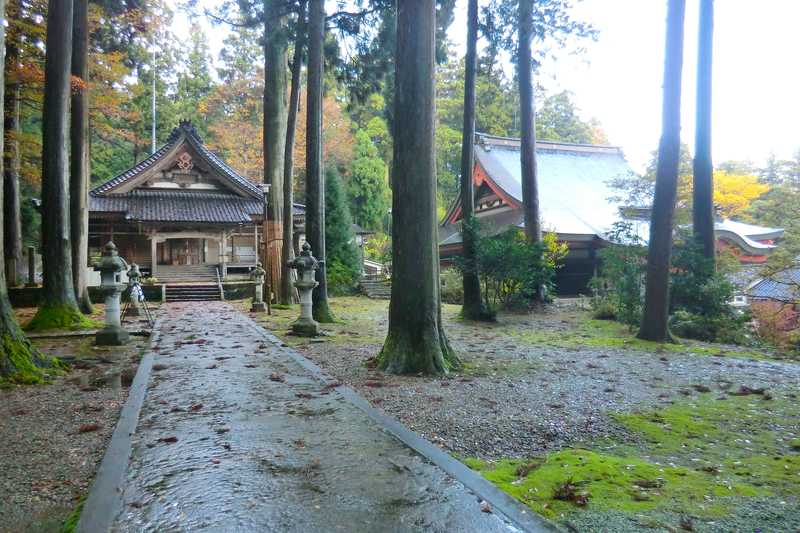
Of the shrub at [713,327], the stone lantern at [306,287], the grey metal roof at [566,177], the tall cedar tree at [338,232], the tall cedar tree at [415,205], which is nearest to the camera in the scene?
the tall cedar tree at [415,205]

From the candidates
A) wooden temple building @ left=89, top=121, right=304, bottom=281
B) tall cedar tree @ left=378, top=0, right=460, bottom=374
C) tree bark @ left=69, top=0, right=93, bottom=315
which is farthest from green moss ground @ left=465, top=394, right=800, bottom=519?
wooden temple building @ left=89, top=121, right=304, bottom=281

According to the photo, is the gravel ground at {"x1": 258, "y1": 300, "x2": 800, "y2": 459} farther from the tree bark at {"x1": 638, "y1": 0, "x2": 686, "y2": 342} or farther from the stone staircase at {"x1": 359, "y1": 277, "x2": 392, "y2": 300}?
the stone staircase at {"x1": 359, "y1": 277, "x2": 392, "y2": 300}

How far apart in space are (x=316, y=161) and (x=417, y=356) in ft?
23.3

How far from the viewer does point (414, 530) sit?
2531 millimetres

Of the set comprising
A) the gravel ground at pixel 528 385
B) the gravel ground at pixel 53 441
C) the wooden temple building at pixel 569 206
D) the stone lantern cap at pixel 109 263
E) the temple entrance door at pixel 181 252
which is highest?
the wooden temple building at pixel 569 206

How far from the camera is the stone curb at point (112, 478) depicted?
8.25 feet

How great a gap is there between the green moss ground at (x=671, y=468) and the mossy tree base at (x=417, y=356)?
2.26 metres

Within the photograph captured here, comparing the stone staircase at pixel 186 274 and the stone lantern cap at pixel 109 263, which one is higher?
the stone lantern cap at pixel 109 263

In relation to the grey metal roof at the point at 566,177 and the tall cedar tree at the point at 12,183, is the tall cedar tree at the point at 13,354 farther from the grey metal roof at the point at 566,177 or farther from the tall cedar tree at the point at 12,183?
the grey metal roof at the point at 566,177

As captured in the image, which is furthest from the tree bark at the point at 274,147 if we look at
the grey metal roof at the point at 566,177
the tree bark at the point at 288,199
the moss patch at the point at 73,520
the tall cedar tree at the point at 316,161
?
the moss patch at the point at 73,520

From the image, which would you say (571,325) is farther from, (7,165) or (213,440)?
(7,165)

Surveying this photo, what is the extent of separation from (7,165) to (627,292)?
1683cm

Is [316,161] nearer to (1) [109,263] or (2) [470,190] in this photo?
(2) [470,190]

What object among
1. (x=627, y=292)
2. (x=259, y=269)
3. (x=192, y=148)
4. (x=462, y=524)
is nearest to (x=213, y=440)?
(x=462, y=524)
